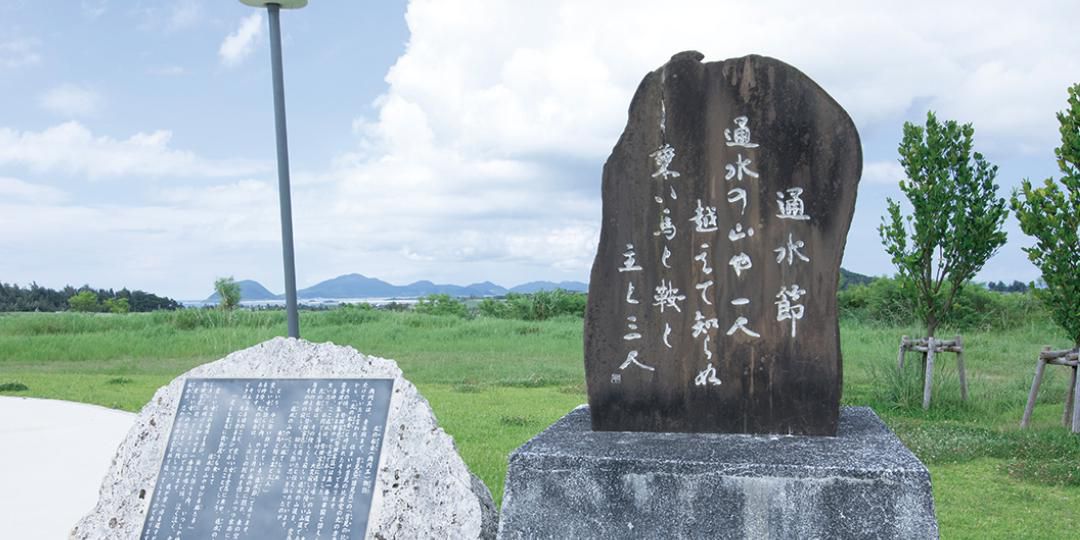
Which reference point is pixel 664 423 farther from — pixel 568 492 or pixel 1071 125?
pixel 1071 125

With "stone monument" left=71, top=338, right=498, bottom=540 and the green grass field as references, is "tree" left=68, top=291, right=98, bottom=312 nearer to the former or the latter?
the green grass field

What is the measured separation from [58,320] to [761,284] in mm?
14741

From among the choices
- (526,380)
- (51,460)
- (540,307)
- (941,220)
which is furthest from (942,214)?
(540,307)

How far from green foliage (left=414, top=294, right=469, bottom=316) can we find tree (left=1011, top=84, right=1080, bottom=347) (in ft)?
39.5

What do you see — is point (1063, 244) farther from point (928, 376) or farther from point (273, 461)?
point (273, 461)

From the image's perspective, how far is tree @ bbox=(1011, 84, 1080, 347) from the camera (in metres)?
6.82

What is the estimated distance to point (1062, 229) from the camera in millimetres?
6828

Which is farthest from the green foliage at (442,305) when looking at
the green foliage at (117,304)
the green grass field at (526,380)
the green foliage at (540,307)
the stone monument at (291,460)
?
the stone monument at (291,460)

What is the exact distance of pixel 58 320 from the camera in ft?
48.9

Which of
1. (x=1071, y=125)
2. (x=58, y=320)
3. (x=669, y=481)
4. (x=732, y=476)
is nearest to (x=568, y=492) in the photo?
(x=669, y=481)

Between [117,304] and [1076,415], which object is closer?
[1076,415]

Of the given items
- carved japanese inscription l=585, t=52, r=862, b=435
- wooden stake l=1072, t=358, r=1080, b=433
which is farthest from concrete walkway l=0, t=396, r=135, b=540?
wooden stake l=1072, t=358, r=1080, b=433

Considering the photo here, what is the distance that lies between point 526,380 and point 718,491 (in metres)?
6.60

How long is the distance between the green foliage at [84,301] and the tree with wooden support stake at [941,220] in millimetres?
16675
